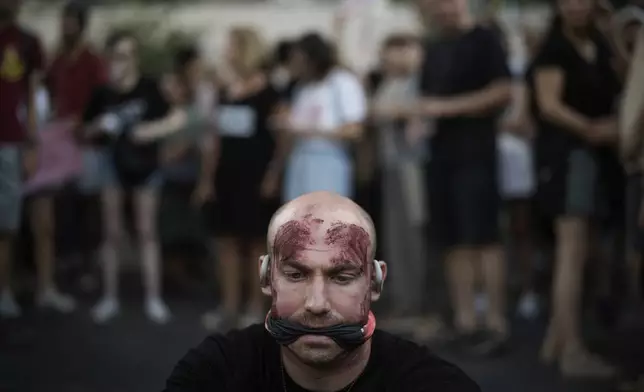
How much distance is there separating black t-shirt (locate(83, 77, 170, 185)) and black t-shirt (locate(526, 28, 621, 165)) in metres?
2.26

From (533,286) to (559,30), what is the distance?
7.91 feet

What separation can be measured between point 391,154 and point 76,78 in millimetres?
1867

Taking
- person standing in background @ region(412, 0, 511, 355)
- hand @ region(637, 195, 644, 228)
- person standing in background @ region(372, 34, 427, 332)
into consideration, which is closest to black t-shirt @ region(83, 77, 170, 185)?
person standing in background @ region(372, 34, 427, 332)

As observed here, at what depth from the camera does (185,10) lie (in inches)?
431

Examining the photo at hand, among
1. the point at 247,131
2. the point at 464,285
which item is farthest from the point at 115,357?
the point at 464,285

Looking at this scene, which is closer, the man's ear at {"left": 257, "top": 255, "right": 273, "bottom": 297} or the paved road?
the man's ear at {"left": 257, "top": 255, "right": 273, "bottom": 297}

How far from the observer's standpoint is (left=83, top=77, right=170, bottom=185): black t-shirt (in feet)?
17.6

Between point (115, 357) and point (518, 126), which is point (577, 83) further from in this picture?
point (115, 357)

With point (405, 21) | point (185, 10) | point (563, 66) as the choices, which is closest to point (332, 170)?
point (563, 66)

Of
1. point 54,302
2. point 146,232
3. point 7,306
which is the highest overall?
point 146,232

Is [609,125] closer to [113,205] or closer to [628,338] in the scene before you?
[628,338]

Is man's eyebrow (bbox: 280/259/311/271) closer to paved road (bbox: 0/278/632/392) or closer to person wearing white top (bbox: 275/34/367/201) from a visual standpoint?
paved road (bbox: 0/278/632/392)

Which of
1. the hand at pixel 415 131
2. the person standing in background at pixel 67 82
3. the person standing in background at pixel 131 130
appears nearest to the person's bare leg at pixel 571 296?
the hand at pixel 415 131

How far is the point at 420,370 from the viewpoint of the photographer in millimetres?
2025
